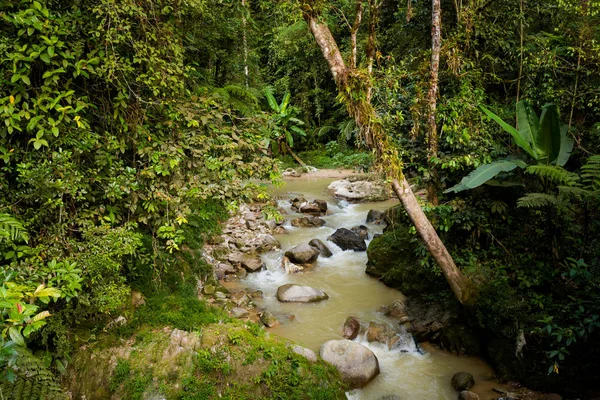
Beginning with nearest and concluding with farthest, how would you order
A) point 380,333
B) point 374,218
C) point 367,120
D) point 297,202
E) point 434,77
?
point 367,120 → point 434,77 → point 380,333 → point 374,218 → point 297,202

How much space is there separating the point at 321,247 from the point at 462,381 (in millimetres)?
5030

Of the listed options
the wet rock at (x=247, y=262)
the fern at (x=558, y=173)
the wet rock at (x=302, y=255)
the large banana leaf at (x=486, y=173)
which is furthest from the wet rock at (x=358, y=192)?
the fern at (x=558, y=173)

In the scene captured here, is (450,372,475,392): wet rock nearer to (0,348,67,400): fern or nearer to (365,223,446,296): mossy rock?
(365,223,446,296): mossy rock

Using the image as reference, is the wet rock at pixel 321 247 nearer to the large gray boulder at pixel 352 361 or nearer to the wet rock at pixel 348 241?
the wet rock at pixel 348 241

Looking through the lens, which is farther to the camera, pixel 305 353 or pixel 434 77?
pixel 434 77

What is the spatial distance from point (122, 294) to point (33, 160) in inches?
61.3

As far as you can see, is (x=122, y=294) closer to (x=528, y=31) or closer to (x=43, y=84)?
(x=43, y=84)

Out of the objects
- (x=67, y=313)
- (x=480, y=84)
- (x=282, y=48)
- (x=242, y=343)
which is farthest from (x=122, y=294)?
(x=282, y=48)

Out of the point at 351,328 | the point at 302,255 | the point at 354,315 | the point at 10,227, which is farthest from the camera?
the point at 302,255

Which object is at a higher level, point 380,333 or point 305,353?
point 305,353

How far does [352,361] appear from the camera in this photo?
5.12 meters

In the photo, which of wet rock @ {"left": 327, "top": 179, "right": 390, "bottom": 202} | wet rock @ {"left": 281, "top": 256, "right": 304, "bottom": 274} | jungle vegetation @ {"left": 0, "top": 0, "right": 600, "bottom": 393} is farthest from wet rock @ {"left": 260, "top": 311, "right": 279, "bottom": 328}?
wet rock @ {"left": 327, "top": 179, "right": 390, "bottom": 202}

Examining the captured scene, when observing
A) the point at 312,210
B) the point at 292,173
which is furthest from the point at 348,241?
the point at 292,173

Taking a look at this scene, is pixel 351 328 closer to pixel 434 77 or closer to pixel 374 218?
pixel 434 77
